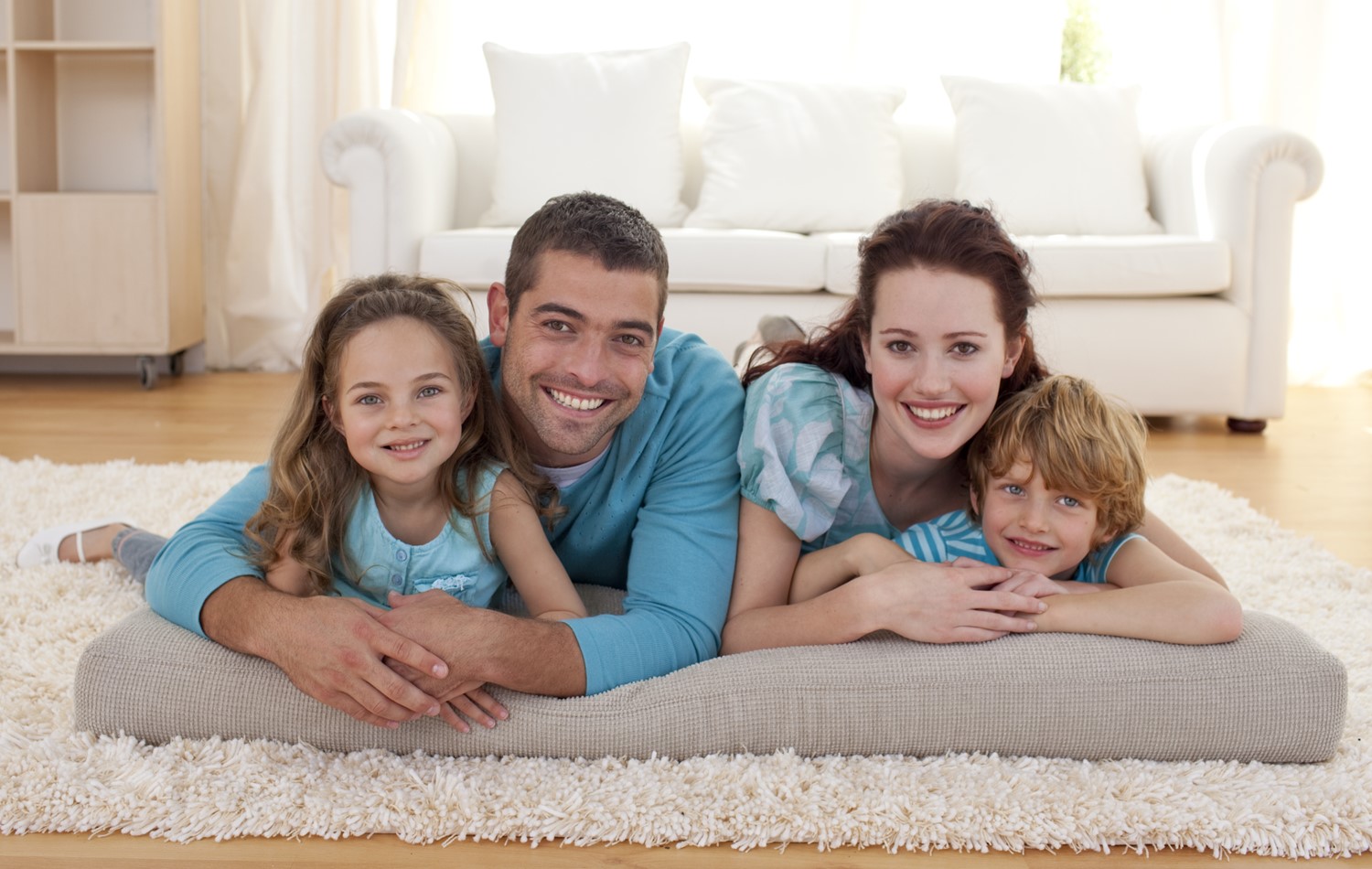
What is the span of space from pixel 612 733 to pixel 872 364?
1.88 feet

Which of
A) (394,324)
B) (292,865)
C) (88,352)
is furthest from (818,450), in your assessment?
(88,352)

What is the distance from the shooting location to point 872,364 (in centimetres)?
164

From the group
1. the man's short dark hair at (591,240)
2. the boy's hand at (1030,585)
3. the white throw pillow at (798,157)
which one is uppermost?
the white throw pillow at (798,157)

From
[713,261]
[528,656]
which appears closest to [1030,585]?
[528,656]

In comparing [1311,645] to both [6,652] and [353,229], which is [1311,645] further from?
[353,229]

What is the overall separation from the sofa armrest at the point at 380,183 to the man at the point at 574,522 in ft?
6.43

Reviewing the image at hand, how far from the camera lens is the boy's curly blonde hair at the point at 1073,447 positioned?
1.58m

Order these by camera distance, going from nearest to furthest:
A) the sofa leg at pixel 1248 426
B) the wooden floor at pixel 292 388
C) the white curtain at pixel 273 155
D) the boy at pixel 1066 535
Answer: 1. the wooden floor at pixel 292 388
2. the boy at pixel 1066 535
3. the sofa leg at pixel 1248 426
4. the white curtain at pixel 273 155

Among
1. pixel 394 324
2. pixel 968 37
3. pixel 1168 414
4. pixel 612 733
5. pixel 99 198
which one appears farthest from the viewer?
pixel 968 37

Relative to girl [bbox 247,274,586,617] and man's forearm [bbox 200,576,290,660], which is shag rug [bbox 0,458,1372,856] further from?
girl [bbox 247,274,586,617]

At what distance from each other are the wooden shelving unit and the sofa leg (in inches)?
134

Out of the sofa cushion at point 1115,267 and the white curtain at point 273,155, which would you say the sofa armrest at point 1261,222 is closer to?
the sofa cushion at point 1115,267

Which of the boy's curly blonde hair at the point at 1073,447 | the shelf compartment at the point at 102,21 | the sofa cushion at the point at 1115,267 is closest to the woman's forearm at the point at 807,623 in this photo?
the boy's curly blonde hair at the point at 1073,447

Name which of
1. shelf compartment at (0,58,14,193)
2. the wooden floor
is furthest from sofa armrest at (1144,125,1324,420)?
shelf compartment at (0,58,14,193)
